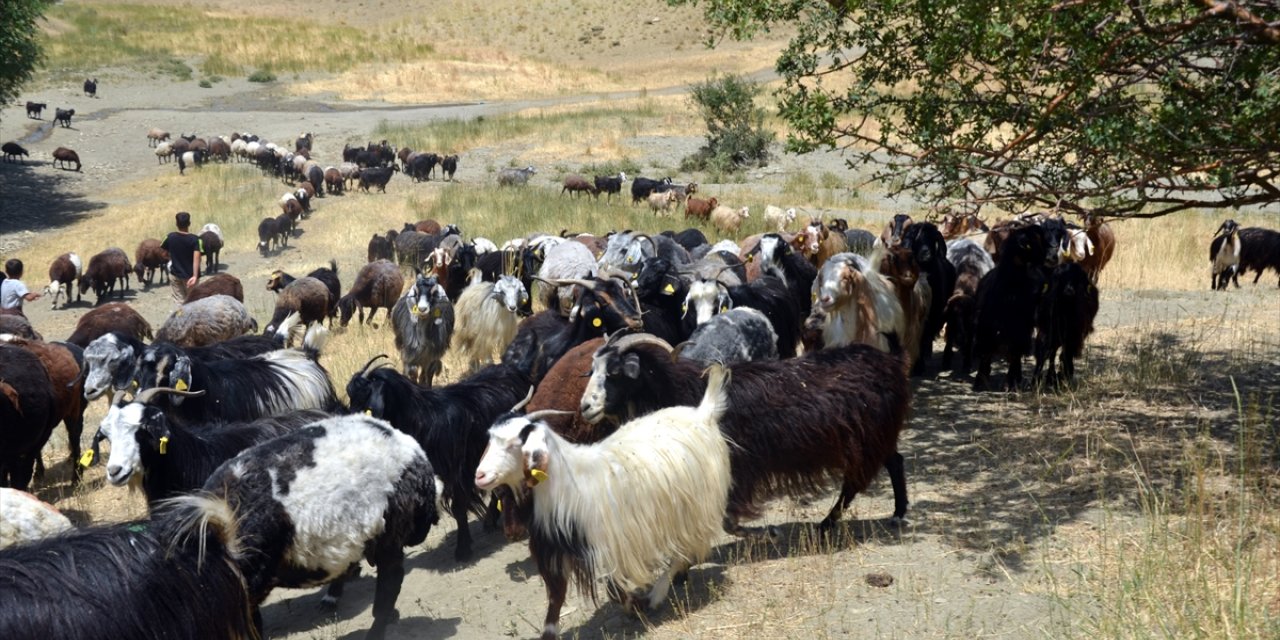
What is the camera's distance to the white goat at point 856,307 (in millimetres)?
9289

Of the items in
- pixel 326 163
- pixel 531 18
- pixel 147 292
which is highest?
pixel 531 18

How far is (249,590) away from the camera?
5.48 m

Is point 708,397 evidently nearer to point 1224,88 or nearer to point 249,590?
point 249,590

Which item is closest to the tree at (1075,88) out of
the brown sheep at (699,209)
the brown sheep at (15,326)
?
the brown sheep at (15,326)

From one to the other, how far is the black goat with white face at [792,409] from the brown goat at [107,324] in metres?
8.28

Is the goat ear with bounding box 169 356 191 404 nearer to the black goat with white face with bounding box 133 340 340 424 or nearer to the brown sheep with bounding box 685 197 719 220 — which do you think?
the black goat with white face with bounding box 133 340 340 424

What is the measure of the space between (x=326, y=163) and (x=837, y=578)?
33.4 metres

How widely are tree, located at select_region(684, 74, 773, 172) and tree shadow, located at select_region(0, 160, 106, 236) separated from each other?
56.3 ft

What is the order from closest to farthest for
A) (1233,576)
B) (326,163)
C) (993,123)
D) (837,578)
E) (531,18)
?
1. (1233,576)
2. (837,578)
3. (993,123)
4. (326,163)
5. (531,18)

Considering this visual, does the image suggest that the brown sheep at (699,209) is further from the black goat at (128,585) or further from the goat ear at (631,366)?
the black goat at (128,585)

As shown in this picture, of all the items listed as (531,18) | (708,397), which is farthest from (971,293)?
(531,18)

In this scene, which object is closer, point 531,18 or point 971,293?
point 971,293

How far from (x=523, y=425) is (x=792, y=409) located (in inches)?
75.2

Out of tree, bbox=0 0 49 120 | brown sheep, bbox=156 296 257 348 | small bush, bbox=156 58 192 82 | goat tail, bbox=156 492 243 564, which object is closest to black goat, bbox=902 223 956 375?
goat tail, bbox=156 492 243 564
